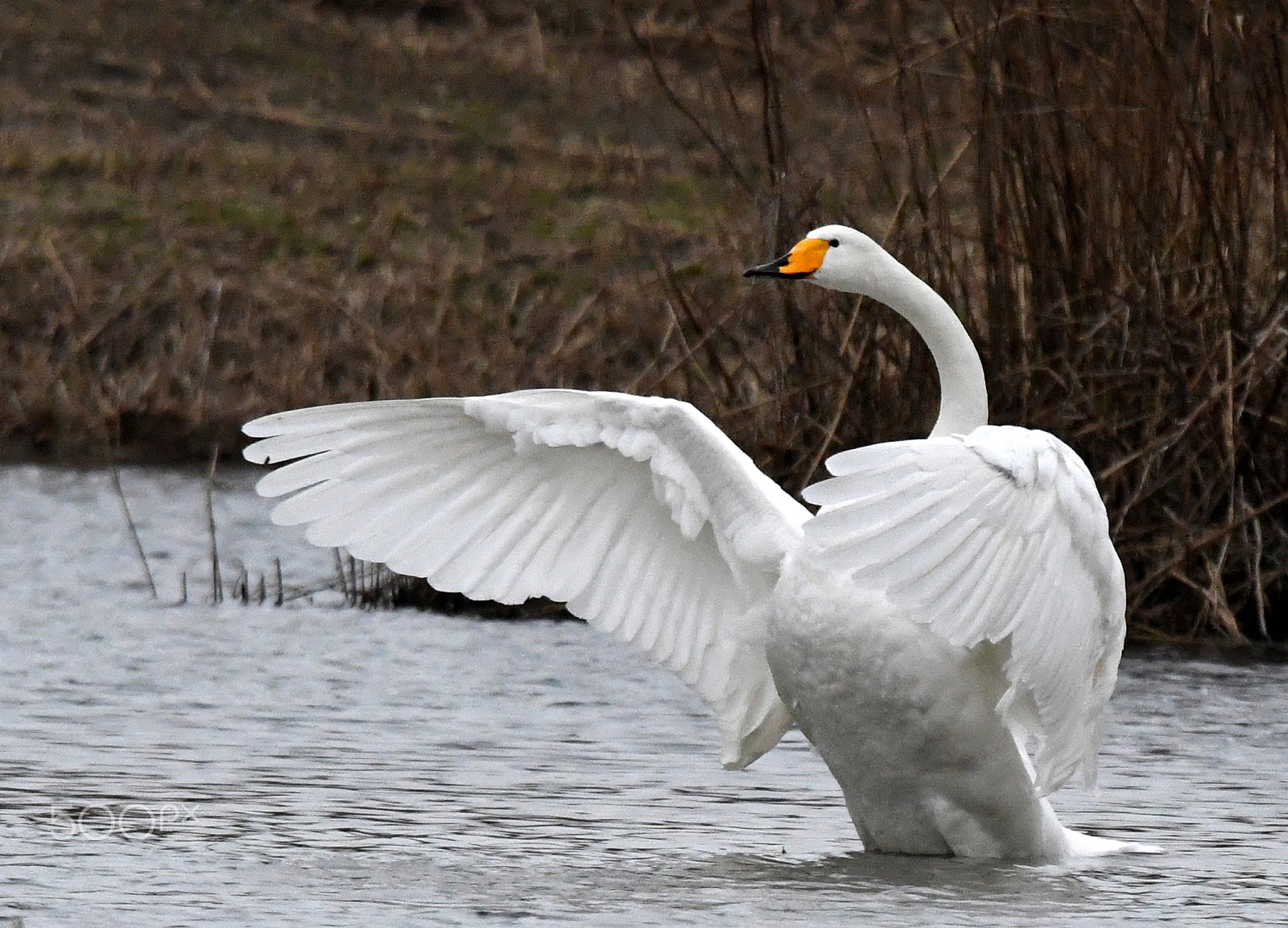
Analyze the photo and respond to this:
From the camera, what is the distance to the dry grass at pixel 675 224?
9516 mm

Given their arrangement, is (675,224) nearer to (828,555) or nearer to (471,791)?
(471,791)

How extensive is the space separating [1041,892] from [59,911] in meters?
2.23

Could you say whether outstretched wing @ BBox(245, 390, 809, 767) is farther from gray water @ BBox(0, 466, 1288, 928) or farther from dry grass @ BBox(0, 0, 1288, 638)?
dry grass @ BBox(0, 0, 1288, 638)

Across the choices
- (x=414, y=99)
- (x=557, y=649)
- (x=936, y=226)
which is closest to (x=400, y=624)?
(x=557, y=649)

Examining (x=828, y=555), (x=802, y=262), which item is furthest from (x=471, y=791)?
(x=828, y=555)

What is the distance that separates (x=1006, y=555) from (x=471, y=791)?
6.92 feet

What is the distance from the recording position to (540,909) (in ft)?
19.8

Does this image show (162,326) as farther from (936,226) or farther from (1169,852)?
(1169,852)

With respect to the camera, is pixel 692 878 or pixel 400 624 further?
pixel 400 624

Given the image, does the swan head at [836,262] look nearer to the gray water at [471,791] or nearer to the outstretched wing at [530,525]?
the outstretched wing at [530,525]

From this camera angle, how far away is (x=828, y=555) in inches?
226

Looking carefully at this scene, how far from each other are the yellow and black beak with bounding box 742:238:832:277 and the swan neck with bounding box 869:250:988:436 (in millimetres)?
167

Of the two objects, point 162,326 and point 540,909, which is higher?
point 162,326

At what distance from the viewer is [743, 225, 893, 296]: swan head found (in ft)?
23.2
